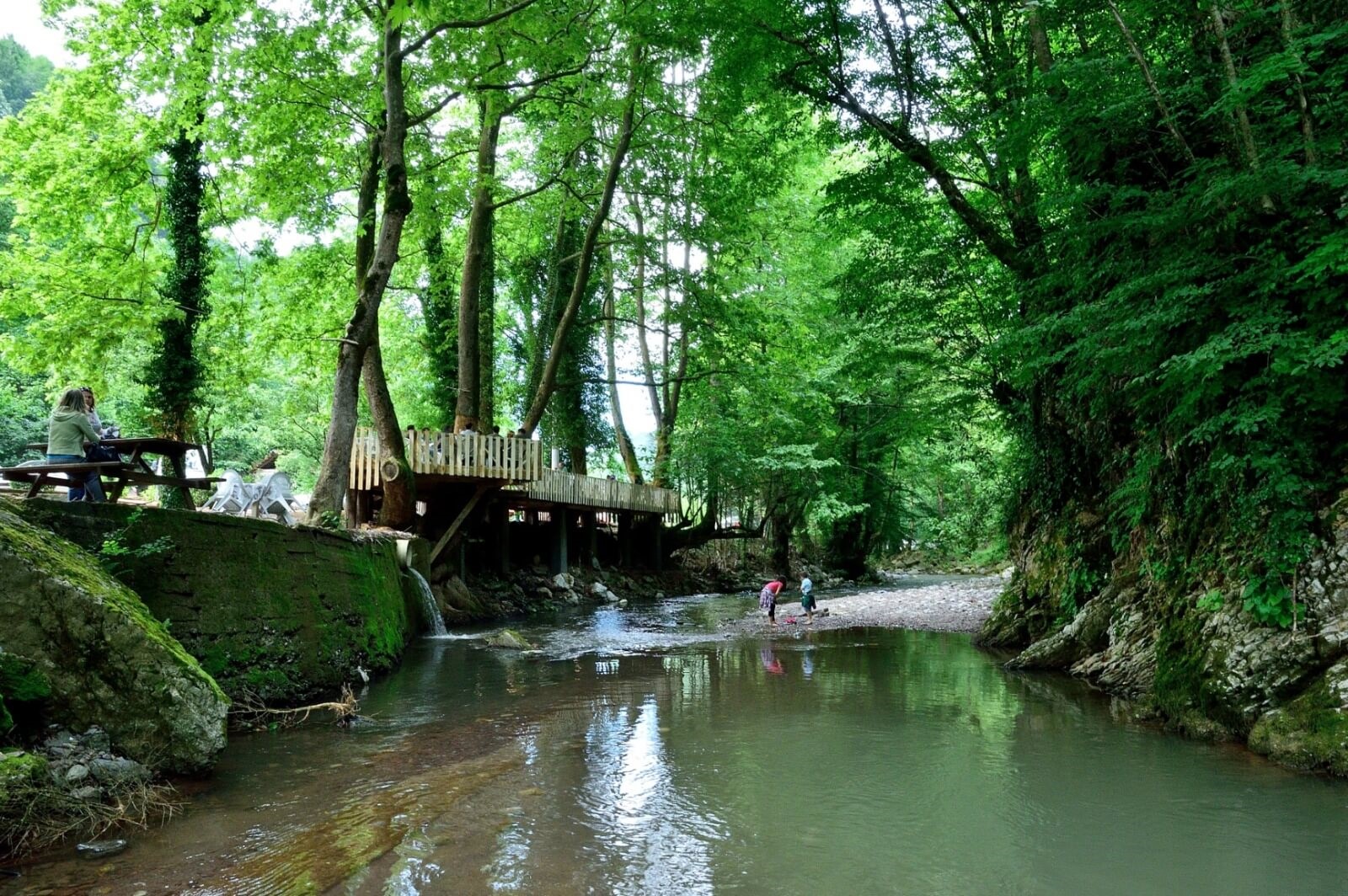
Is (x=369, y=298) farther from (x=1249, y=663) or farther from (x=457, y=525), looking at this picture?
(x=1249, y=663)

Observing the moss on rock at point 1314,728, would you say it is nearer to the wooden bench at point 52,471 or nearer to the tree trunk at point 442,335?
the wooden bench at point 52,471

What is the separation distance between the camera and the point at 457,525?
16172 mm

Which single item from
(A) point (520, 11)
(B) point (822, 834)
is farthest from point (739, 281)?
(B) point (822, 834)

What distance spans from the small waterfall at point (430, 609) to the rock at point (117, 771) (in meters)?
8.16

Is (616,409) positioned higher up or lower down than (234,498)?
higher up

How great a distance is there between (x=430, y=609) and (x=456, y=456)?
3.66 m

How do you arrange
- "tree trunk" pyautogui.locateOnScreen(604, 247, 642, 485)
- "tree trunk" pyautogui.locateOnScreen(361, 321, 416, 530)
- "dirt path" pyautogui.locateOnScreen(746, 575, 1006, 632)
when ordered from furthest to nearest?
"tree trunk" pyautogui.locateOnScreen(604, 247, 642, 485), "dirt path" pyautogui.locateOnScreen(746, 575, 1006, 632), "tree trunk" pyautogui.locateOnScreen(361, 321, 416, 530)

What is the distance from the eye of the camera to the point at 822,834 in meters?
4.06

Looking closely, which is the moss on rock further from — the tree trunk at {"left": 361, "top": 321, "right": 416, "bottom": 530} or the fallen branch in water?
the tree trunk at {"left": 361, "top": 321, "right": 416, "bottom": 530}

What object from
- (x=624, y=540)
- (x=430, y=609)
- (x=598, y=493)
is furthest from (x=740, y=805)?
(x=624, y=540)

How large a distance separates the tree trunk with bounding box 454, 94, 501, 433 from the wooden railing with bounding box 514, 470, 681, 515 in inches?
105

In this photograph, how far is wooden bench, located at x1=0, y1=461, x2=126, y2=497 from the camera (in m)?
6.28

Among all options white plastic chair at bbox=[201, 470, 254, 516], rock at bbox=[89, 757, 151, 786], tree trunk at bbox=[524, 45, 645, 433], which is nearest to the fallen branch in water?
rock at bbox=[89, 757, 151, 786]

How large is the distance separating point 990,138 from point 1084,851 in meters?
7.62
